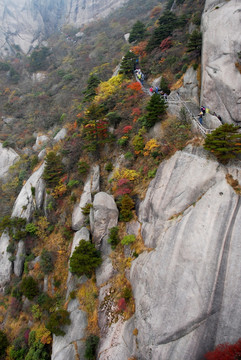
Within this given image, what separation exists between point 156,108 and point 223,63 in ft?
21.4

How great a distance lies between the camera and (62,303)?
58.4ft

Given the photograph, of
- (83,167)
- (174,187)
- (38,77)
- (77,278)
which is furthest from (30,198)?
(38,77)

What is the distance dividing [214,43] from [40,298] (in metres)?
29.9

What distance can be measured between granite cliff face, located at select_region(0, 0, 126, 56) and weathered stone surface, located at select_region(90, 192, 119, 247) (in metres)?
85.8

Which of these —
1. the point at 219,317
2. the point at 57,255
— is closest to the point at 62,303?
the point at 57,255

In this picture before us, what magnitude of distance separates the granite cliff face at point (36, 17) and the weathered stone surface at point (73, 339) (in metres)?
91.6

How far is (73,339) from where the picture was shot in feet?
49.0

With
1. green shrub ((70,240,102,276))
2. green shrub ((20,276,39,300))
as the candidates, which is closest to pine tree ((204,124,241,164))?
green shrub ((70,240,102,276))

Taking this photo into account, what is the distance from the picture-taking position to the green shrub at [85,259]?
15586 mm

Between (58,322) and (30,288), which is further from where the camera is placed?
(30,288)

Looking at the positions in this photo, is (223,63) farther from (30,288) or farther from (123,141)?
(30,288)

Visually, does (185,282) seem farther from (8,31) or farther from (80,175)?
(8,31)

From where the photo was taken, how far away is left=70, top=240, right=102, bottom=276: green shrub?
15.6 meters

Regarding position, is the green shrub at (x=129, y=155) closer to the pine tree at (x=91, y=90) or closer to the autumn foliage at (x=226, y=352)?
the pine tree at (x=91, y=90)
